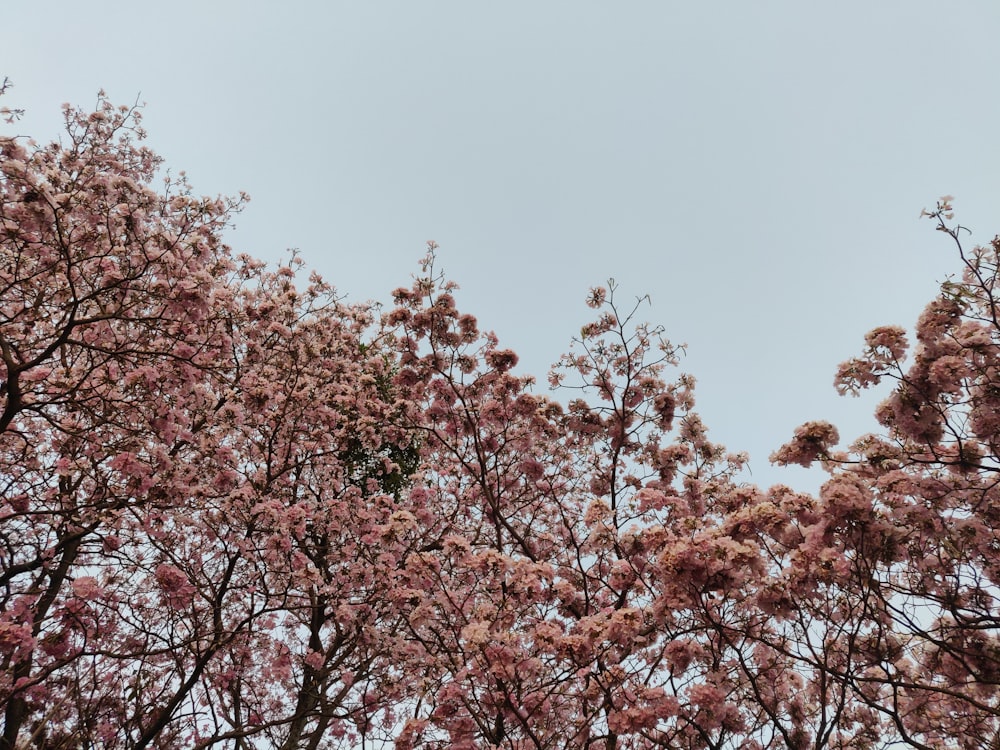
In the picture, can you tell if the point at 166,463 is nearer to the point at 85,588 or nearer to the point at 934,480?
the point at 85,588

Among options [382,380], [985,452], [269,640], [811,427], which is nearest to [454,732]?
[811,427]

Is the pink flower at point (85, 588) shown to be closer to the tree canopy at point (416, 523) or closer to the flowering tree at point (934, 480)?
the tree canopy at point (416, 523)

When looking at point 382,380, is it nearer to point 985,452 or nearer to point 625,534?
point 625,534

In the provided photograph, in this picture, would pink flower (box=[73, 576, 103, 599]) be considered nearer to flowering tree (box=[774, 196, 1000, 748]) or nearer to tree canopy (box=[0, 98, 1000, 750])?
tree canopy (box=[0, 98, 1000, 750])

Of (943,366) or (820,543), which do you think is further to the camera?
(943,366)

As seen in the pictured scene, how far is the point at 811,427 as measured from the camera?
439 cm

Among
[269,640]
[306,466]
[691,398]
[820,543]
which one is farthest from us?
[306,466]

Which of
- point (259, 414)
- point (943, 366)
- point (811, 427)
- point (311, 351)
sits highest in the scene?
point (311, 351)

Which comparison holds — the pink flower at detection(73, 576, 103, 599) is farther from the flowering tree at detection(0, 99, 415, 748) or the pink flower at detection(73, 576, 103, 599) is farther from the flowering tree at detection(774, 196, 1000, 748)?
the flowering tree at detection(774, 196, 1000, 748)

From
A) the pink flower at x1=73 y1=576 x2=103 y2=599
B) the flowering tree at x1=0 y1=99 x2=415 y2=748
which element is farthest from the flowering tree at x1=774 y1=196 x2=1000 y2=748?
the pink flower at x1=73 y1=576 x2=103 y2=599

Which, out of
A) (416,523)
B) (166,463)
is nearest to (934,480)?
(416,523)

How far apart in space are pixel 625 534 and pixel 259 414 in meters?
5.72

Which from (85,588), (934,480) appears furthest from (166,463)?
(934,480)

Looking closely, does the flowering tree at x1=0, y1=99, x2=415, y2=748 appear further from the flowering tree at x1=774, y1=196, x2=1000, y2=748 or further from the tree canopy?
the flowering tree at x1=774, y1=196, x2=1000, y2=748
